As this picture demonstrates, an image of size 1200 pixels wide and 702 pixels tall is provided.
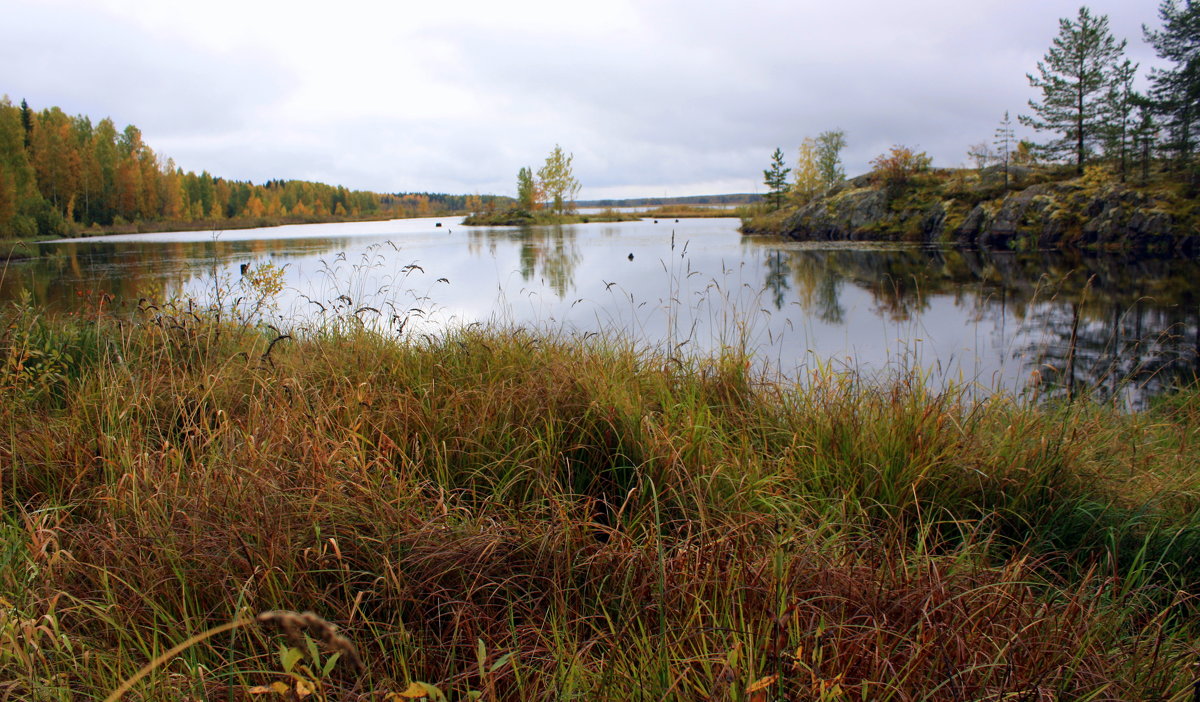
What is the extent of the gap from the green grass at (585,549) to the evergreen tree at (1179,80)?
24.3m

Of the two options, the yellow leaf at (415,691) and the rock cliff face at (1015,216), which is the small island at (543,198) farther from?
the yellow leaf at (415,691)

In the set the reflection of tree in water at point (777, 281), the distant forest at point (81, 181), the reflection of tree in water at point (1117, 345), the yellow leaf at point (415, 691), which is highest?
the distant forest at point (81, 181)

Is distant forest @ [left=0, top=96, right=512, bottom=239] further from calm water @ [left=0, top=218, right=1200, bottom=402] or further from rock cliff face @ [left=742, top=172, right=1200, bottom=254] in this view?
rock cliff face @ [left=742, top=172, right=1200, bottom=254]

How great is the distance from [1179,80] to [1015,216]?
618 cm

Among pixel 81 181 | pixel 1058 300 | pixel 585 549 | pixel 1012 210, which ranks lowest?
pixel 585 549

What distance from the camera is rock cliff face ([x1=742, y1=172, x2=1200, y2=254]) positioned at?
727 inches

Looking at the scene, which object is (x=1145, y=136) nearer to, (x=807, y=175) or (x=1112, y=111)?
(x=1112, y=111)

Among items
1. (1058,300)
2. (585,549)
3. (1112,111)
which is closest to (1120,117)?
(1112,111)

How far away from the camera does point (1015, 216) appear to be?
22.5 metres

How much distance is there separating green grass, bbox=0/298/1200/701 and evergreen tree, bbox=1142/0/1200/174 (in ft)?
79.8

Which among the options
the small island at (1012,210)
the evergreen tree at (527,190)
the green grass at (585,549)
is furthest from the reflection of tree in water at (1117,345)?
the evergreen tree at (527,190)

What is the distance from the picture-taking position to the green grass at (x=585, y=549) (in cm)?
151

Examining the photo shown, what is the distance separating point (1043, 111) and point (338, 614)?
33992 mm

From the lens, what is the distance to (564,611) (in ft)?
5.59
